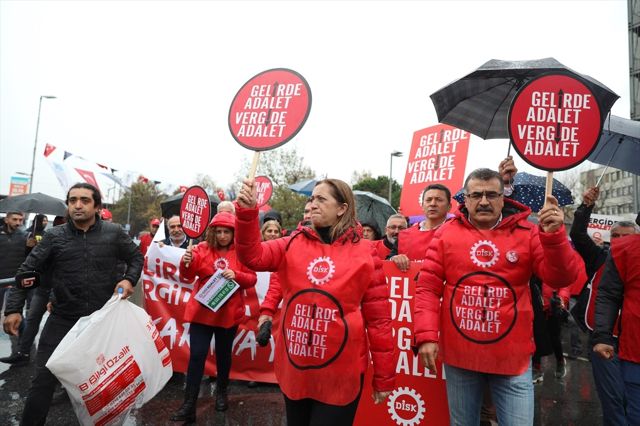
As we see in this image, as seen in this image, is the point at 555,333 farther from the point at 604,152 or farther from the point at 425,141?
the point at 425,141

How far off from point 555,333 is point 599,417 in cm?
146

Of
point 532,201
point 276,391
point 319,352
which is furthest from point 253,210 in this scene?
point 532,201

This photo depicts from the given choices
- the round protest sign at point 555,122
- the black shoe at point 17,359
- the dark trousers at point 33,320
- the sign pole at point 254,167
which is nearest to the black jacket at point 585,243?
the round protest sign at point 555,122

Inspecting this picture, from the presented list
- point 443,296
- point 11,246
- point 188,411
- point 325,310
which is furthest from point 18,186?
point 443,296

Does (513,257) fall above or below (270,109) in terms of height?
below

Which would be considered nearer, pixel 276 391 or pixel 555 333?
pixel 276 391

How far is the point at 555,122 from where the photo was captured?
258 centimetres

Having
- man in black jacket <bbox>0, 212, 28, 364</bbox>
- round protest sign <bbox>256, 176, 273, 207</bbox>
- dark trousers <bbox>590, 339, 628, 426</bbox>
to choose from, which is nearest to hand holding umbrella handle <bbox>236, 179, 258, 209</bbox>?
dark trousers <bbox>590, 339, 628, 426</bbox>

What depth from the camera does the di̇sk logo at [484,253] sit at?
2.47m

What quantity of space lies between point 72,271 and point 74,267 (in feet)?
0.11

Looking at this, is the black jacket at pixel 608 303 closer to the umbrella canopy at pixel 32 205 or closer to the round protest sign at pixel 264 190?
the umbrella canopy at pixel 32 205

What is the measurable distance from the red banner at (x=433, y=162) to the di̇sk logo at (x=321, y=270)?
630 cm

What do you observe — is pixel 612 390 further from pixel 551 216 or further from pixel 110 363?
pixel 110 363

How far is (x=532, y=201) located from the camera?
20.5ft
